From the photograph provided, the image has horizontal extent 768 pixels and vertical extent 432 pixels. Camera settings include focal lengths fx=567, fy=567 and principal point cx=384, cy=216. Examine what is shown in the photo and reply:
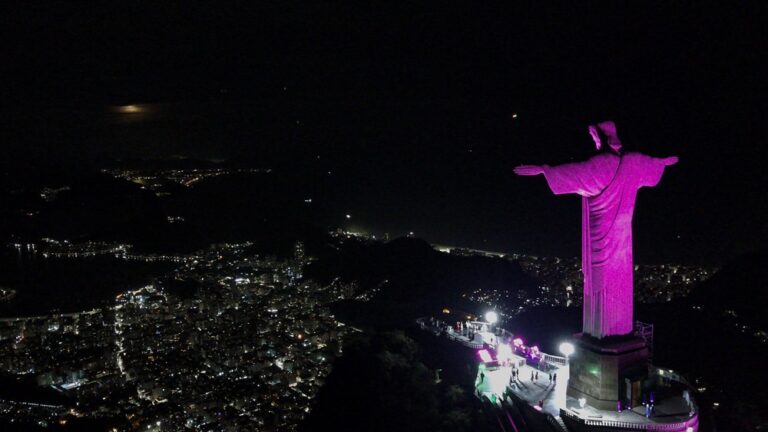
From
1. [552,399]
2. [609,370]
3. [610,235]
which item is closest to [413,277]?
[552,399]

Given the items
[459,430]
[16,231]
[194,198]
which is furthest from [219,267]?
[459,430]

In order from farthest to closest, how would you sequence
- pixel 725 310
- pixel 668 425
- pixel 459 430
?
1. pixel 725 310
2. pixel 459 430
3. pixel 668 425

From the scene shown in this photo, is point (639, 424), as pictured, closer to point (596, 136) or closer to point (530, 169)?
point (530, 169)

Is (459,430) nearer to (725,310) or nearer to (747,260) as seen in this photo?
(725,310)

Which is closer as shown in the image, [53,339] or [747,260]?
[747,260]

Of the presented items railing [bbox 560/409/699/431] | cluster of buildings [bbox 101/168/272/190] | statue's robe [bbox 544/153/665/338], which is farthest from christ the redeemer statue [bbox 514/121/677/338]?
cluster of buildings [bbox 101/168/272/190]

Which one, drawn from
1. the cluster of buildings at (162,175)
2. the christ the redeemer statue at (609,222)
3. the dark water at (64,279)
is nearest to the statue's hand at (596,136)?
the christ the redeemer statue at (609,222)

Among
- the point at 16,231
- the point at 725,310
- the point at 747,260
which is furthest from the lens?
the point at 16,231
